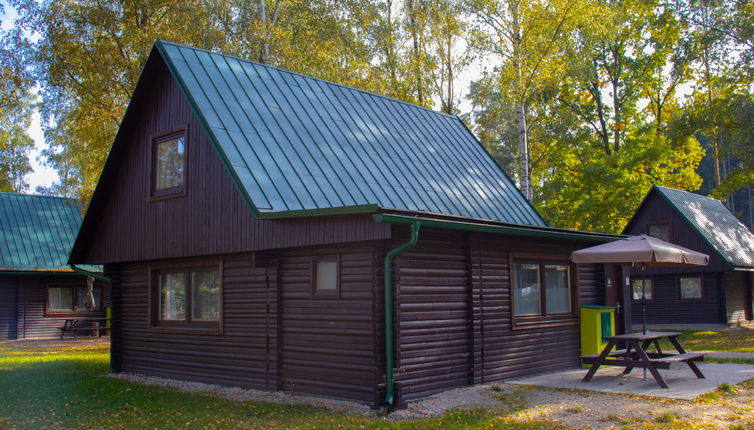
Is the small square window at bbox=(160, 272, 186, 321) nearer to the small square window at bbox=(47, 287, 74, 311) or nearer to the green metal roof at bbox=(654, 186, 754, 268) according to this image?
the small square window at bbox=(47, 287, 74, 311)

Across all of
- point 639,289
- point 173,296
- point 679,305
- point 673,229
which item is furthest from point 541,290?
point 639,289

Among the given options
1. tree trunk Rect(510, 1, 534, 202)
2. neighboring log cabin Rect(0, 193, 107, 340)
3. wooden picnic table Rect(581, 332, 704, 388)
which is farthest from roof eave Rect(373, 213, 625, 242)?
neighboring log cabin Rect(0, 193, 107, 340)

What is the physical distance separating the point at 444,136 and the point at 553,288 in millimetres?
4850

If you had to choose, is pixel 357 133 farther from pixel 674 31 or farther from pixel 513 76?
pixel 674 31

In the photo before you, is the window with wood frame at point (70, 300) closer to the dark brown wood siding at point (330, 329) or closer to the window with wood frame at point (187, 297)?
the window with wood frame at point (187, 297)

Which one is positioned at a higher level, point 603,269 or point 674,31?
point 674,31

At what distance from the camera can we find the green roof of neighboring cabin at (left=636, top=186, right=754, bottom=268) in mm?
26953

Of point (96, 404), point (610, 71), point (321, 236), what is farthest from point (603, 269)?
point (610, 71)

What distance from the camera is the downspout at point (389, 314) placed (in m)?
9.30

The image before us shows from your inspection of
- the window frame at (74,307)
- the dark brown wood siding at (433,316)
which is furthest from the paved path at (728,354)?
the window frame at (74,307)

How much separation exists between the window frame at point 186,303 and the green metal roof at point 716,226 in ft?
67.8

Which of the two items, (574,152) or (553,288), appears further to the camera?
(574,152)

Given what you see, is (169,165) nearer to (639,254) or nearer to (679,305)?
(639,254)

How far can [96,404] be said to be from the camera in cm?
1065
